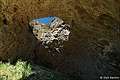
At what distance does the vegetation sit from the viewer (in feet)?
20.7

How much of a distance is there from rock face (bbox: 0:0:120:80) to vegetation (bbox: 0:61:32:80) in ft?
2.43

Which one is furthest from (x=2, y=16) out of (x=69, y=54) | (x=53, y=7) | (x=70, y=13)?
(x=69, y=54)

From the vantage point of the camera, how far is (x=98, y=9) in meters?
5.64

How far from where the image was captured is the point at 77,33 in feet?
23.2

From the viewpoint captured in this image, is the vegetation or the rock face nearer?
the rock face

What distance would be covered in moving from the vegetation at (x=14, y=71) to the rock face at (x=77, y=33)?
740 mm

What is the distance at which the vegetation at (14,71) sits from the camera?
20.7 feet

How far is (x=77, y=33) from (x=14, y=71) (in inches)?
80.0

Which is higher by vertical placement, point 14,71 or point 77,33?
point 77,33

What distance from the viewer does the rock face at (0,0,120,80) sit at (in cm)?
580

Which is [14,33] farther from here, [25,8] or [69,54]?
[69,54]

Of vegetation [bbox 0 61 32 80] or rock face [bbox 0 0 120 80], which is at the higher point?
rock face [bbox 0 0 120 80]

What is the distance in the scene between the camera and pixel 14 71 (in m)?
6.71

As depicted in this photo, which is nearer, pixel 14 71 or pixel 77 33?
pixel 14 71
